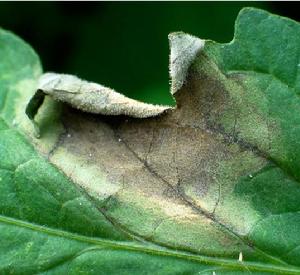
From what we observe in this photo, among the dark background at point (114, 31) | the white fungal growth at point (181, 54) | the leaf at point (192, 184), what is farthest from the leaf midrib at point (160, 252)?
the dark background at point (114, 31)

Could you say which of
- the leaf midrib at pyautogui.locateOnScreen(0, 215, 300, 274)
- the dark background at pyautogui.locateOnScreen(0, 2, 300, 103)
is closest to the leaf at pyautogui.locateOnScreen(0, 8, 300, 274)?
the leaf midrib at pyautogui.locateOnScreen(0, 215, 300, 274)

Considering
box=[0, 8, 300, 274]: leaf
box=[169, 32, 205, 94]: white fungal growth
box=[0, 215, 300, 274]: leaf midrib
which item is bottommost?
box=[0, 215, 300, 274]: leaf midrib

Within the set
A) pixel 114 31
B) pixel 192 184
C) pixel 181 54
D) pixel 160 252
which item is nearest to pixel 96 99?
pixel 181 54

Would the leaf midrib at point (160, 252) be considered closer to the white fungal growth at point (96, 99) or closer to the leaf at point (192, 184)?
the leaf at point (192, 184)

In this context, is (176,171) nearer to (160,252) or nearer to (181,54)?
(160,252)

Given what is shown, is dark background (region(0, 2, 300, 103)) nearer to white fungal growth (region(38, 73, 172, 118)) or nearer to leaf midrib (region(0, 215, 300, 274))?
white fungal growth (region(38, 73, 172, 118))

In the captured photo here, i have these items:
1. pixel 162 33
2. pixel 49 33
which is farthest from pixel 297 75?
pixel 49 33

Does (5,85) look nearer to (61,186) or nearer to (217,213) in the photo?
(61,186)
